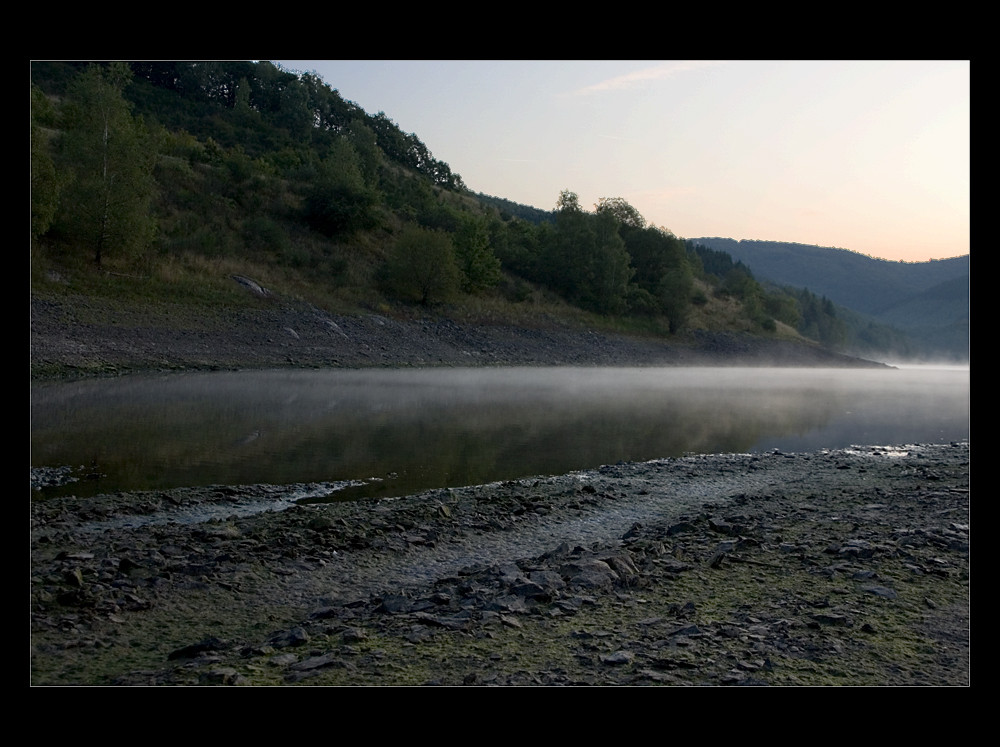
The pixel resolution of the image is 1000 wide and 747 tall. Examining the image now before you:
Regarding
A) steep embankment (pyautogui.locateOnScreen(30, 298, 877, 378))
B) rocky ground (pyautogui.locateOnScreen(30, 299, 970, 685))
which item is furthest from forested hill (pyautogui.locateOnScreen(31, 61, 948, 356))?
rocky ground (pyautogui.locateOnScreen(30, 299, 970, 685))

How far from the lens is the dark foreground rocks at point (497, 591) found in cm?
428

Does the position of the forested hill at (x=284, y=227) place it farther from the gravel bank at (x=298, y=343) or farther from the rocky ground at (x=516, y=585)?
the rocky ground at (x=516, y=585)

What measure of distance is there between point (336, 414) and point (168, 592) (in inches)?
459

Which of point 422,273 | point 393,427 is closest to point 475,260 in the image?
point 422,273

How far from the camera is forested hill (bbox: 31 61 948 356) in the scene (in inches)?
1197

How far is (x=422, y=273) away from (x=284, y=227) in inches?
453

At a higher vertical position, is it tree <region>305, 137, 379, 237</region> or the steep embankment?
tree <region>305, 137, 379, 237</region>

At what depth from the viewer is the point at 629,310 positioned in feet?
192

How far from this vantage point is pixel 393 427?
51.3 feet

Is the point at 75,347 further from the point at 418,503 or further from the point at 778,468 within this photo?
the point at 778,468

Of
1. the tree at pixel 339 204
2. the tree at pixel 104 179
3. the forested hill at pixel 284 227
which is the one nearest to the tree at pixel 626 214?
the forested hill at pixel 284 227

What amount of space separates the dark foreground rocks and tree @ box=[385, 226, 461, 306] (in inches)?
1339

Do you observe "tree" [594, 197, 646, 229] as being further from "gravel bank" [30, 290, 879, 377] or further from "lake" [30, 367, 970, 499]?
"lake" [30, 367, 970, 499]
